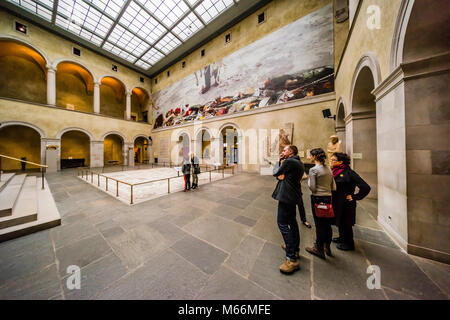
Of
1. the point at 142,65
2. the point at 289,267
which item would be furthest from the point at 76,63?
the point at 289,267

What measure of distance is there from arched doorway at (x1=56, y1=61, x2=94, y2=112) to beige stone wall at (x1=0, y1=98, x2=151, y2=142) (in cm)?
392

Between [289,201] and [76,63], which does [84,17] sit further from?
[289,201]

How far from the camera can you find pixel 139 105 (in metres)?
21.7

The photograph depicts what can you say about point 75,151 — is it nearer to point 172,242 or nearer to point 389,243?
point 172,242

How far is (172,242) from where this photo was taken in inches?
90.9

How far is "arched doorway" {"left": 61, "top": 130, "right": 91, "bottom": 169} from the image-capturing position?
607 inches

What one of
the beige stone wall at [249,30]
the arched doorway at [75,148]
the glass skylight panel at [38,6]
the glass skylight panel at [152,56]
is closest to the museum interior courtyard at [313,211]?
the beige stone wall at [249,30]

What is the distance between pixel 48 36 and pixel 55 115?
7.12 metres

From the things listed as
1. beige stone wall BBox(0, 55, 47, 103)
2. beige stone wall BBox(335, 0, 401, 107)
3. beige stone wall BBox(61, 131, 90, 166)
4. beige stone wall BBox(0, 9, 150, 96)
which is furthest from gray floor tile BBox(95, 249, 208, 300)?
beige stone wall BBox(0, 55, 47, 103)

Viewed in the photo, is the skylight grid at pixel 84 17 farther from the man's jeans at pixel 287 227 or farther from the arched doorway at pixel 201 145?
the man's jeans at pixel 287 227

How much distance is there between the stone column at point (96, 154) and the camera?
45.7 ft

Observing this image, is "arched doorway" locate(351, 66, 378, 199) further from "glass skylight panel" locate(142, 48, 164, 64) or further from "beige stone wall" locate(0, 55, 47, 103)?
"beige stone wall" locate(0, 55, 47, 103)

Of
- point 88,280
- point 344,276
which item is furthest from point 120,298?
point 344,276

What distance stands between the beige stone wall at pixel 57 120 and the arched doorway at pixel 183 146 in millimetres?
6249
